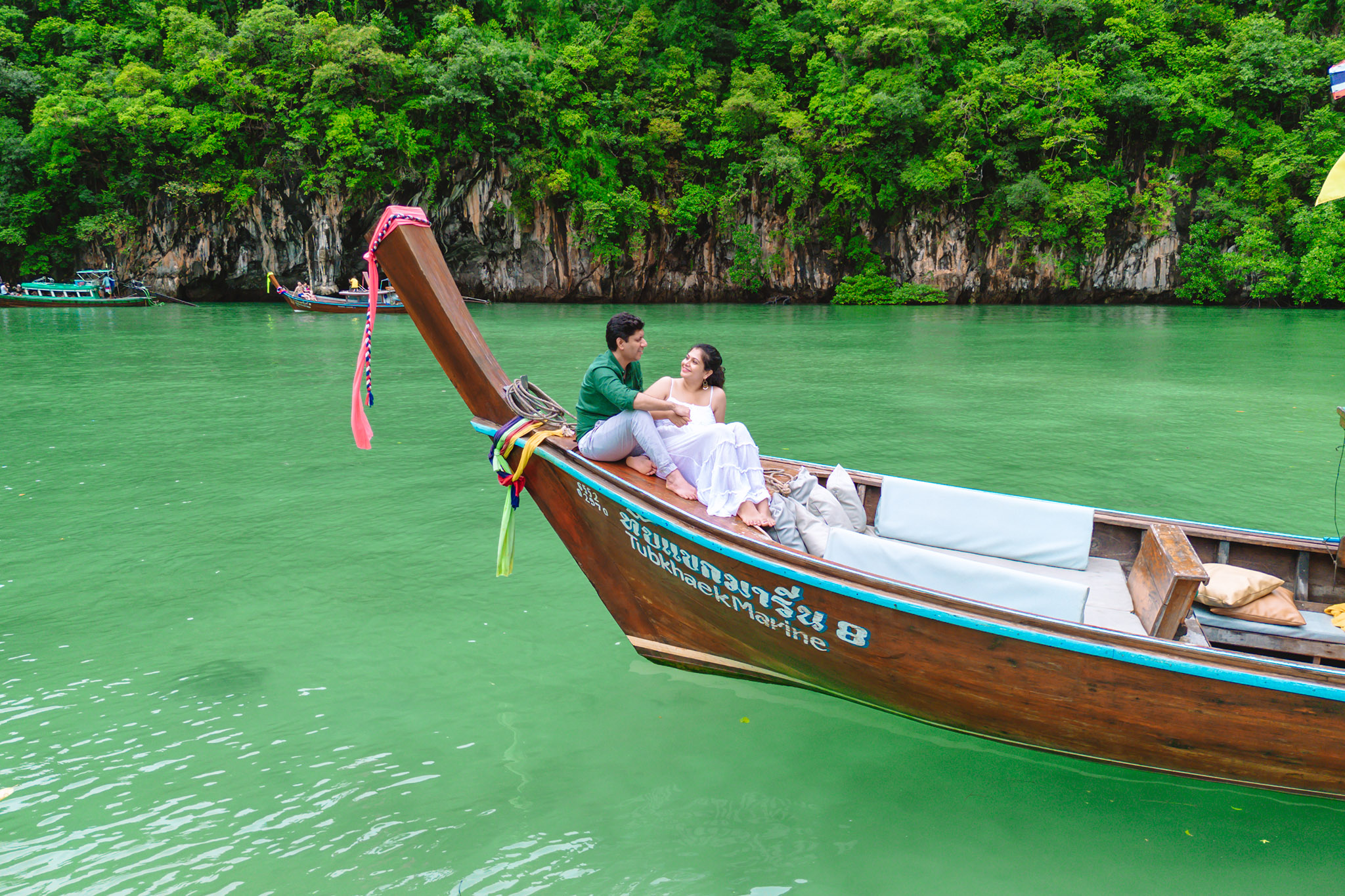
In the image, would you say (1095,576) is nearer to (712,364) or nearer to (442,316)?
(712,364)

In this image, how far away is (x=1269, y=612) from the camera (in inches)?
127

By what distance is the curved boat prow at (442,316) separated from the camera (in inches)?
143

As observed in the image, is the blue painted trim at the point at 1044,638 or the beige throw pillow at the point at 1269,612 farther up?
the blue painted trim at the point at 1044,638

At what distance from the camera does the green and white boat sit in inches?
1038

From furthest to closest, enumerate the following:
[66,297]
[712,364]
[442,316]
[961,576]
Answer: [66,297]
[712,364]
[442,316]
[961,576]

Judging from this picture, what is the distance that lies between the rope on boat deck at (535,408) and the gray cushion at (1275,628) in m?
2.75

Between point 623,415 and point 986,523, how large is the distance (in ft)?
5.83

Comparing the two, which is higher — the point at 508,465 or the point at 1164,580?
the point at 508,465

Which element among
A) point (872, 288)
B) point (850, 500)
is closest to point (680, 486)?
point (850, 500)

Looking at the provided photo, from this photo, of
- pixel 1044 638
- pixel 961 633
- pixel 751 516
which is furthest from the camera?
pixel 751 516

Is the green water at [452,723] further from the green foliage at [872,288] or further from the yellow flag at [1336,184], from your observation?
the green foliage at [872,288]

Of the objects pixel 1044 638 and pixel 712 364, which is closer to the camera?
pixel 1044 638

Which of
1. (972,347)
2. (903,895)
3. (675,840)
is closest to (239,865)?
(675,840)

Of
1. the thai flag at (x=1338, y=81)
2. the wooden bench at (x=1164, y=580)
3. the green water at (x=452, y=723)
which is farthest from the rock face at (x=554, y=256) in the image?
the wooden bench at (x=1164, y=580)
